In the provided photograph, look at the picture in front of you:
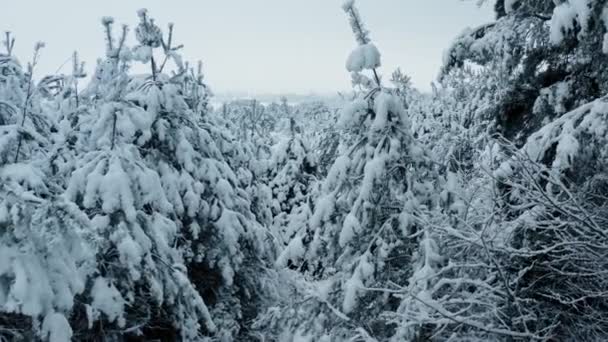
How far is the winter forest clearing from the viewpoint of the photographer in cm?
383

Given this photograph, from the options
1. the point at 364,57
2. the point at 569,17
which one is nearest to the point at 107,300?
the point at 364,57

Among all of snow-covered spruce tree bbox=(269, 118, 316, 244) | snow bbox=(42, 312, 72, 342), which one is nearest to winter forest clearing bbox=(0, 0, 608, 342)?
snow bbox=(42, 312, 72, 342)

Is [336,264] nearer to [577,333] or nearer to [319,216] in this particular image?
[319,216]

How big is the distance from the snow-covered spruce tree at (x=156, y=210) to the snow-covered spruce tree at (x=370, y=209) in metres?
1.84

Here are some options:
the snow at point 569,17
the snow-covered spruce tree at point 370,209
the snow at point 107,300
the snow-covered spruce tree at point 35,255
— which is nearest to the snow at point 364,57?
the snow-covered spruce tree at point 370,209

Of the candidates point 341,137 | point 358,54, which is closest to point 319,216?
point 341,137

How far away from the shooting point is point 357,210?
592 cm

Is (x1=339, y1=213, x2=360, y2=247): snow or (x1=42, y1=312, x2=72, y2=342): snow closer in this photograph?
(x1=42, y1=312, x2=72, y2=342): snow

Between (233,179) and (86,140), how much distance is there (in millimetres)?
2783

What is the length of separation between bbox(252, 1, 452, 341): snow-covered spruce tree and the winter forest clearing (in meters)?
0.03

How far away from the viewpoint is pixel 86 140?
7.08 m

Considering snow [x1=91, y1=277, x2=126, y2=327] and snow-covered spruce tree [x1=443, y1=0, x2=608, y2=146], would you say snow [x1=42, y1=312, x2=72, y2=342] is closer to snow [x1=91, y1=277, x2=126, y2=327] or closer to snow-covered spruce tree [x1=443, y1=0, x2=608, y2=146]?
snow [x1=91, y1=277, x2=126, y2=327]

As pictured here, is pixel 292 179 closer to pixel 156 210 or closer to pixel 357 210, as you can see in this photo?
pixel 156 210

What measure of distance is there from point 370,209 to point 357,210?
0.16 m
